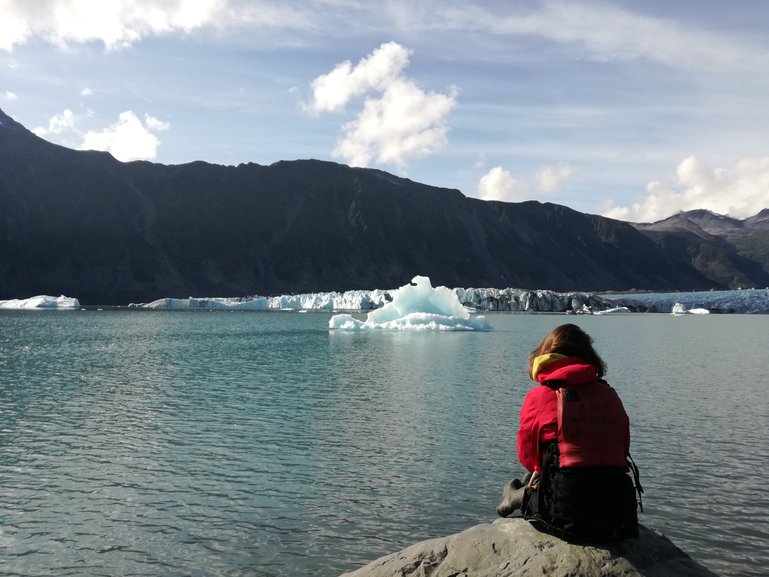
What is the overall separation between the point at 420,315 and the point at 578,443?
199 feet

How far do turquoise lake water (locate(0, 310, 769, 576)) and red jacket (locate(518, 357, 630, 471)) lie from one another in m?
4.14

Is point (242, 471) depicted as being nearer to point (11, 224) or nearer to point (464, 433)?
point (464, 433)

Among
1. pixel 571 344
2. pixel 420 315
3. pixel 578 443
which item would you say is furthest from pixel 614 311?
pixel 578 443

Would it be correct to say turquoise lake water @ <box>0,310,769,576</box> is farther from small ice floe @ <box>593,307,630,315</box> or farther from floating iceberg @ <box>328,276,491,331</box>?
small ice floe @ <box>593,307,630,315</box>

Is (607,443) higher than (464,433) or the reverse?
higher

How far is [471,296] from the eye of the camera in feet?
431

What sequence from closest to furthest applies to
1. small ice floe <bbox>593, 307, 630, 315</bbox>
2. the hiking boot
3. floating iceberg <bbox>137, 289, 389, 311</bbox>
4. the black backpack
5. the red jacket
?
1. the red jacket
2. the black backpack
3. the hiking boot
4. floating iceberg <bbox>137, 289, 389, 311</bbox>
5. small ice floe <bbox>593, 307, 630, 315</bbox>

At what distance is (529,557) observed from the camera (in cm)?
646

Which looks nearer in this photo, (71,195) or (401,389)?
(401,389)

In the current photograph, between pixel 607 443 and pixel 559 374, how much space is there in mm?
826

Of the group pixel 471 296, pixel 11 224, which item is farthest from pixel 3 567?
pixel 11 224

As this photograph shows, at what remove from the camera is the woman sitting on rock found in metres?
6.21

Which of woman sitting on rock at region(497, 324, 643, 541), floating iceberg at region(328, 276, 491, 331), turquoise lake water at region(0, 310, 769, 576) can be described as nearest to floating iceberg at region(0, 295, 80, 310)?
floating iceberg at region(328, 276, 491, 331)

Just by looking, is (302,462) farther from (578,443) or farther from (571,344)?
(571,344)
